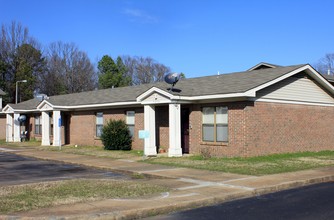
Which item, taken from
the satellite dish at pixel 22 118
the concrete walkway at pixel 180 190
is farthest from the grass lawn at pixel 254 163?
the satellite dish at pixel 22 118

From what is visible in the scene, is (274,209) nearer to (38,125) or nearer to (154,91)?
(154,91)

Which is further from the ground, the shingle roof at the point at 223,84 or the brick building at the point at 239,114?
the shingle roof at the point at 223,84

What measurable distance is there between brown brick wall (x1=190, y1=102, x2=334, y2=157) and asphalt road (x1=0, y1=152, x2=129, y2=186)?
595 cm

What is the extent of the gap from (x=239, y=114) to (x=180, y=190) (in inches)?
317

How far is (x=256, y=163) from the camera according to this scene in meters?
15.8

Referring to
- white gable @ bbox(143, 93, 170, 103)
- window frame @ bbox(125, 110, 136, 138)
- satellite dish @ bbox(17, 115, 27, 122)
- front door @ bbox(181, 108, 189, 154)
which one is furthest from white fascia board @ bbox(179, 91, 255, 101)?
satellite dish @ bbox(17, 115, 27, 122)

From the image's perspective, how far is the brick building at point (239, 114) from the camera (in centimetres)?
1769

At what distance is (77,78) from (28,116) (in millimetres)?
39464

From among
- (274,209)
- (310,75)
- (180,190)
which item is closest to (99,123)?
(310,75)

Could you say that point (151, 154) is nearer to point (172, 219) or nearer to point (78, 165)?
point (78, 165)

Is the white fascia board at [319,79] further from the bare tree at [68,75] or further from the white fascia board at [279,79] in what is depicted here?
the bare tree at [68,75]

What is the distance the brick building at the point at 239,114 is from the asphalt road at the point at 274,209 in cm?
751

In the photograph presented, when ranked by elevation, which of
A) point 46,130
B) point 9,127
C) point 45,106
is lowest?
point 46,130

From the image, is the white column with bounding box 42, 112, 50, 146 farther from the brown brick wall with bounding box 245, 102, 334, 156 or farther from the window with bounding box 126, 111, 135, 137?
the brown brick wall with bounding box 245, 102, 334, 156
